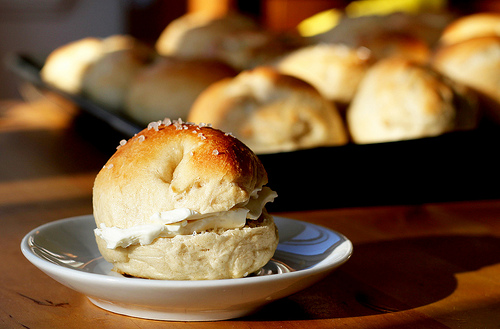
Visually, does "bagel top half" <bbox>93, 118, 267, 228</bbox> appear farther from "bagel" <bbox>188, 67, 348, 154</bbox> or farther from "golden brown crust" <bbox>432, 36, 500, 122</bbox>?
"golden brown crust" <bbox>432, 36, 500, 122</bbox>

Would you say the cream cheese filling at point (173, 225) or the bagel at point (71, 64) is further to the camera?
the bagel at point (71, 64)

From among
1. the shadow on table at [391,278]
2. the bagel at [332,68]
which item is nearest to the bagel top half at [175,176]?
the shadow on table at [391,278]

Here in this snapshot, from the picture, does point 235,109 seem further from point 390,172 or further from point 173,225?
point 173,225

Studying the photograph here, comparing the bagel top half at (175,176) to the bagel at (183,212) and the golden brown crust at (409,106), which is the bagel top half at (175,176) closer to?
the bagel at (183,212)

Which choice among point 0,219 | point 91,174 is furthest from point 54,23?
point 0,219

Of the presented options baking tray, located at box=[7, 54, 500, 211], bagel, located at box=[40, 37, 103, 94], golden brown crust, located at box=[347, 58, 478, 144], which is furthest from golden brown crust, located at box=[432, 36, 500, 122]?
bagel, located at box=[40, 37, 103, 94]

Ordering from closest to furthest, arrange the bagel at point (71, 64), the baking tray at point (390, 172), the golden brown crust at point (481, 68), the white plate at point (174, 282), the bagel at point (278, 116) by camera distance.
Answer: the white plate at point (174, 282) < the baking tray at point (390, 172) < the bagel at point (278, 116) < the golden brown crust at point (481, 68) < the bagel at point (71, 64)

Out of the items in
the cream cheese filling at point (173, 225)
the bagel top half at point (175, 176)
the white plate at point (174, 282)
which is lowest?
the white plate at point (174, 282)

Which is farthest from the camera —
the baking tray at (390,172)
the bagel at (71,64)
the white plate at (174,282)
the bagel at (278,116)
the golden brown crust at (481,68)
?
the bagel at (71,64)
